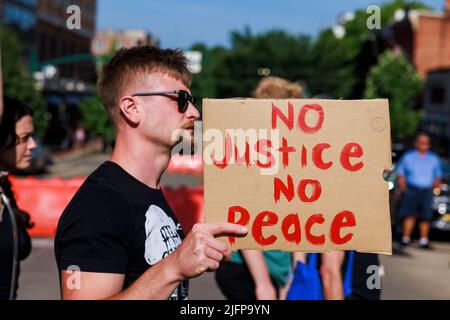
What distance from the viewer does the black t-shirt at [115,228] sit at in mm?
2053

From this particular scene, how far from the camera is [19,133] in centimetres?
378

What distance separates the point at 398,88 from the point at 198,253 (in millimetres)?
44504

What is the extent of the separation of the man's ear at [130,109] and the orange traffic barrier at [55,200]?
34.6ft

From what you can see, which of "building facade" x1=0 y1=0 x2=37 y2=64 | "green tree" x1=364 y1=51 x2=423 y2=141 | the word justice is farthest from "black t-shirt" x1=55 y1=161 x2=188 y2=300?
"building facade" x1=0 y1=0 x2=37 y2=64

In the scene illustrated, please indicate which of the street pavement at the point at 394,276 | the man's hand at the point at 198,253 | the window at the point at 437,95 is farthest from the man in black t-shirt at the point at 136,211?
the window at the point at 437,95

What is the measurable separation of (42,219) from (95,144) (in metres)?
45.4

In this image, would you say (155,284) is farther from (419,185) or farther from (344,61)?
(344,61)

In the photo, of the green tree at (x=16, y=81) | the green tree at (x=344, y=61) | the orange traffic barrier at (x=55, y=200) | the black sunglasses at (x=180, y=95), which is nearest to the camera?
the black sunglasses at (x=180, y=95)

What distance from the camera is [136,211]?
7.34 ft

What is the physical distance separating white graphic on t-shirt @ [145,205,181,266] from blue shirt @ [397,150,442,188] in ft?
31.7

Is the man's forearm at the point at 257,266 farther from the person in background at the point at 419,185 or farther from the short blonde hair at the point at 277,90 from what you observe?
the person in background at the point at 419,185

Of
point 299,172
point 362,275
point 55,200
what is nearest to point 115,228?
point 299,172

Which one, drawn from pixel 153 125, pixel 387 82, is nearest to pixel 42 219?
pixel 153 125
